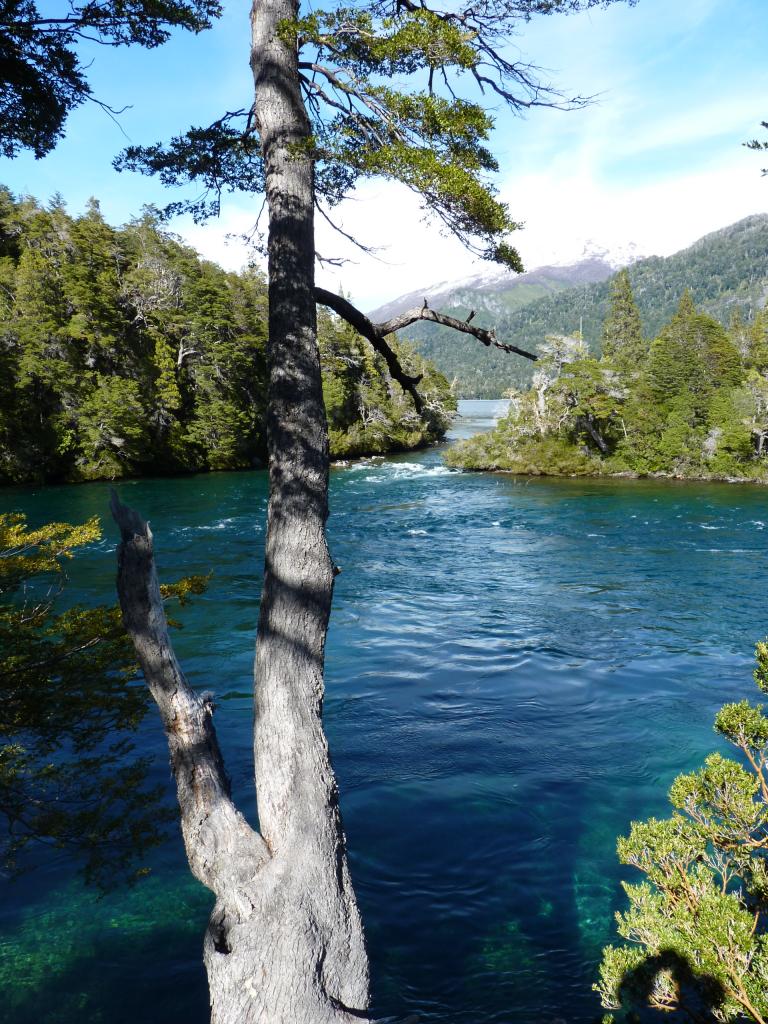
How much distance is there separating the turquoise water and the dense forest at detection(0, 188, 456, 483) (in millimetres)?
17975

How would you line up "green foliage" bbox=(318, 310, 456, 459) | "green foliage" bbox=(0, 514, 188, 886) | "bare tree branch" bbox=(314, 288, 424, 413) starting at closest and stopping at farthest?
"bare tree branch" bbox=(314, 288, 424, 413) < "green foliage" bbox=(0, 514, 188, 886) < "green foliage" bbox=(318, 310, 456, 459)

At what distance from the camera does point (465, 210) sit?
4.08 meters

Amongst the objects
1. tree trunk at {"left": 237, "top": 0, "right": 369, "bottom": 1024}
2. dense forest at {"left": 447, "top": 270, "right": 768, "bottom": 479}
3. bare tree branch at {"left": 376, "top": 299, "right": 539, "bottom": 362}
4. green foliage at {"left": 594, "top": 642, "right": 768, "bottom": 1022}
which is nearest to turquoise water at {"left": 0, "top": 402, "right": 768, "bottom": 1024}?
green foliage at {"left": 594, "top": 642, "right": 768, "bottom": 1022}

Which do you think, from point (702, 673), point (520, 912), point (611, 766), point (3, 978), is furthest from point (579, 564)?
point (3, 978)

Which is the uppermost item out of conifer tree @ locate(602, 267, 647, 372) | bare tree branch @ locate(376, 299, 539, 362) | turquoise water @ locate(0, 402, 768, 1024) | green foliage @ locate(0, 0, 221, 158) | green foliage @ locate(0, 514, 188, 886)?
conifer tree @ locate(602, 267, 647, 372)

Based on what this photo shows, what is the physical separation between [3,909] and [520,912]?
181 inches

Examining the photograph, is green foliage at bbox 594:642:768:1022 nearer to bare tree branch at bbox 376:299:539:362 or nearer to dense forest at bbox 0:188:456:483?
bare tree branch at bbox 376:299:539:362

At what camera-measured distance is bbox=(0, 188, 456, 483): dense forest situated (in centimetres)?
3519

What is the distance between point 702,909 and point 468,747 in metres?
5.62

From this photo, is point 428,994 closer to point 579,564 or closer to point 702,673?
point 702,673

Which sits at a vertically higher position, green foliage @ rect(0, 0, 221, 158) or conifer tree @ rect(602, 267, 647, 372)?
conifer tree @ rect(602, 267, 647, 372)

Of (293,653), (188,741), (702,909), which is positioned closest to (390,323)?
(293,653)

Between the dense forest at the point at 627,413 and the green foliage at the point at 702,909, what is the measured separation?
34.9m

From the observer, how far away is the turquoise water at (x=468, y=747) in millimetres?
5047
